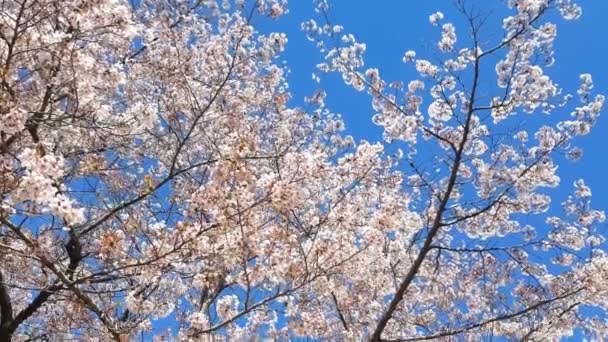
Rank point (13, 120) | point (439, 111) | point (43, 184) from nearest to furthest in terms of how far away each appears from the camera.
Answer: point (43, 184)
point (13, 120)
point (439, 111)

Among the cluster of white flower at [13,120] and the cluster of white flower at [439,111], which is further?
the cluster of white flower at [439,111]

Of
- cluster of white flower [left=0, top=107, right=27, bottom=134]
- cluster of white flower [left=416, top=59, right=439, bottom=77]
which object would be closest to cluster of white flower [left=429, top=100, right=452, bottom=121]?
cluster of white flower [left=416, top=59, right=439, bottom=77]

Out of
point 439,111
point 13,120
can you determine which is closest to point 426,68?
point 439,111

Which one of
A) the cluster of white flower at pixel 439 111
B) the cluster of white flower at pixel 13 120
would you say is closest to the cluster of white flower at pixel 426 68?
the cluster of white flower at pixel 439 111

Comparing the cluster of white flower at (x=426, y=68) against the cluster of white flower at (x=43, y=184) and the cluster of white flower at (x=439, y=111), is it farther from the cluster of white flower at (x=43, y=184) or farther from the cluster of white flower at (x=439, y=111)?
the cluster of white flower at (x=43, y=184)

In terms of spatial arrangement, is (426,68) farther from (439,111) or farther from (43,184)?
(43,184)

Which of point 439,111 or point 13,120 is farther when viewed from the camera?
point 439,111

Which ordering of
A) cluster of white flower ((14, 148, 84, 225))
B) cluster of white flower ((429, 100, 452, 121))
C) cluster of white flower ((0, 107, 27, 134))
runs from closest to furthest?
cluster of white flower ((14, 148, 84, 225)) < cluster of white flower ((0, 107, 27, 134)) < cluster of white flower ((429, 100, 452, 121))

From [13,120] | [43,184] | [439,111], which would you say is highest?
[439,111]

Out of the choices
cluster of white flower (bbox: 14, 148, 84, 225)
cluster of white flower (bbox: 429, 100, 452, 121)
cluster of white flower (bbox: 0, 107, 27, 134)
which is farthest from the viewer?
cluster of white flower (bbox: 429, 100, 452, 121)

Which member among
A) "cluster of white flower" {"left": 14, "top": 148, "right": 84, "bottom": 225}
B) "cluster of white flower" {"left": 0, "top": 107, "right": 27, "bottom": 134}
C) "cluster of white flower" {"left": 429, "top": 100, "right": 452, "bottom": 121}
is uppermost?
"cluster of white flower" {"left": 429, "top": 100, "right": 452, "bottom": 121}

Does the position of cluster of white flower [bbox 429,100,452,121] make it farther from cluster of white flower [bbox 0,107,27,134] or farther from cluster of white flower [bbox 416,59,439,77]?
cluster of white flower [bbox 0,107,27,134]

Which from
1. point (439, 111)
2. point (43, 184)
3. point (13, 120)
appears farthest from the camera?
point (439, 111)

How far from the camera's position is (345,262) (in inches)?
247
